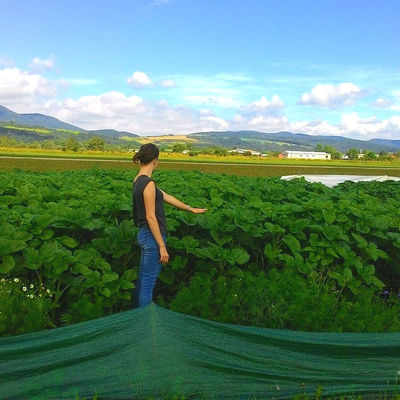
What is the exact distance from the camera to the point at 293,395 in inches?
143

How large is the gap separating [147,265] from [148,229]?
0.30 m

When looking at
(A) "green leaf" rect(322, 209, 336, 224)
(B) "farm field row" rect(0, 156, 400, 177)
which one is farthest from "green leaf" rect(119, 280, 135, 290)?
(B) "farm field row" rect(0, 156, 400, 177)

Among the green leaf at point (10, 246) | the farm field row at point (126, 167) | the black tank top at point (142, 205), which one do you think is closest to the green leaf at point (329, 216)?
the black tank top at point (142, 205)

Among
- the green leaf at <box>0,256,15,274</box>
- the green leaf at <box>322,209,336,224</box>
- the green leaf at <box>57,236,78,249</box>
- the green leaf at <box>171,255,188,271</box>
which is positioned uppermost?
the green leaf at <box>322,209,336,224</box>

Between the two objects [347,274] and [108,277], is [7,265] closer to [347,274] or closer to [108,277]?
[108,277]

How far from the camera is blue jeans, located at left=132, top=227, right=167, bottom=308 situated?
178 inches

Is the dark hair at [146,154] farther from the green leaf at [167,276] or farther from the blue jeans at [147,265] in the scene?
the green leaf at [167,276]

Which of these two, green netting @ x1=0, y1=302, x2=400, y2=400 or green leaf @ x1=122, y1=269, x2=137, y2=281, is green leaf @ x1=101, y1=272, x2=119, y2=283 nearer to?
green leaf @ x1=122, y1=269, x2=137, y2=281

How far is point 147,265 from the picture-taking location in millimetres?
4539

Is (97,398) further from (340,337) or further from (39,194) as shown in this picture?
(39,194)

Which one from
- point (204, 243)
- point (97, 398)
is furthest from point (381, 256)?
point (97, 398)

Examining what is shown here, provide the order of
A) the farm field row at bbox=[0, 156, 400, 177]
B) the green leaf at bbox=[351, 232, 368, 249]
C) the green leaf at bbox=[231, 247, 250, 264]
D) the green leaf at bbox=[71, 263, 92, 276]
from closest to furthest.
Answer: the green leaf at bbox=[71, 263, 92, 276] < the green leaf at bbox=[231, 247, 250, 264] < the green leaf at bbox=[351, 232, 368, 249] < the farm field row at bbox=[0, 156, 400, 177]

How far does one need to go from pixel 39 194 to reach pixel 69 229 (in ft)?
3.86

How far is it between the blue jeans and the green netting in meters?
1.07
